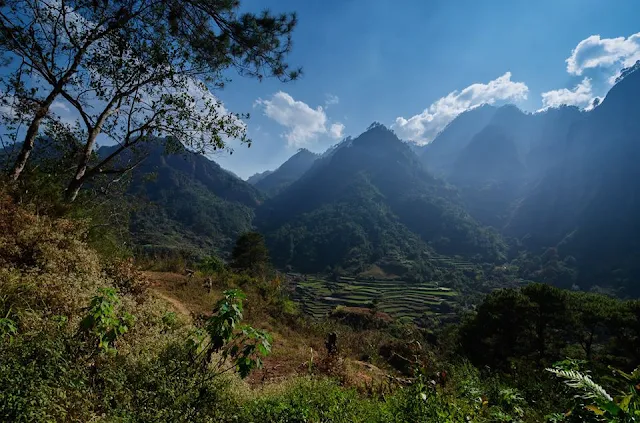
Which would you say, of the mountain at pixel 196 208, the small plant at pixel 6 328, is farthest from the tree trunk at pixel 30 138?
the mountain at pixel 196 208

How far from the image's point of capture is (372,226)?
15100 cm

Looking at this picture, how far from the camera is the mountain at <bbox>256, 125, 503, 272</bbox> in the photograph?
13100cm

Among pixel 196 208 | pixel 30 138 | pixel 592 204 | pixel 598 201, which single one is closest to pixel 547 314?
pixel 30 138

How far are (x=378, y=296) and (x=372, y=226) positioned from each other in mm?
72079

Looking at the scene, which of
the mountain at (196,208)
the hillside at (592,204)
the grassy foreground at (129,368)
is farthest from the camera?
the mountain at (196,208)

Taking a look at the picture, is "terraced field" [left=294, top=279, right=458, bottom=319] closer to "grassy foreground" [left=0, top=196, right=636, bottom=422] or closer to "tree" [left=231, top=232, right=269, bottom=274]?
"tree" [left=231, top=232, right=269, bottom=274]

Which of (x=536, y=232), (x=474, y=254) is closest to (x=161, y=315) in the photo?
(x=474, y=254)

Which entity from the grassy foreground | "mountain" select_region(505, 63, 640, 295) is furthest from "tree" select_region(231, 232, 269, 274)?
"mountain" select_region(505, 63, 640, 295)

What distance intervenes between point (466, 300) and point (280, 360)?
85.2m

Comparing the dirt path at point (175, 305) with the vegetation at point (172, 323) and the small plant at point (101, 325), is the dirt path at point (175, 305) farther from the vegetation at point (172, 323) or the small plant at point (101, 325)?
the small plant at point (101, 325)

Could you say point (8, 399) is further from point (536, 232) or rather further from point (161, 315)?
point (536, 232)

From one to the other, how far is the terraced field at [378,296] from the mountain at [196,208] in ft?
121

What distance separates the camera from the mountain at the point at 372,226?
430ft

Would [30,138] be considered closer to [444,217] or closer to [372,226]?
[372,226]
